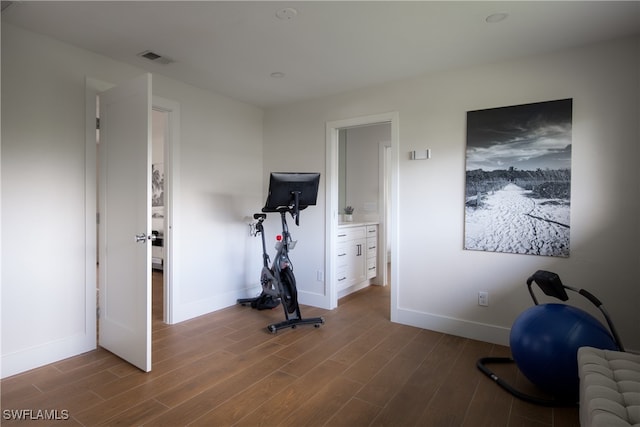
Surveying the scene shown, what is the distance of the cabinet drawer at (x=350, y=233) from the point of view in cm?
420

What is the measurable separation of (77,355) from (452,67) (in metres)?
3.84

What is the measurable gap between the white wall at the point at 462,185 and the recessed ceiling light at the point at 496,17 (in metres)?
0.74

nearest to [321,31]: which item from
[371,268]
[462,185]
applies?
[462,185]

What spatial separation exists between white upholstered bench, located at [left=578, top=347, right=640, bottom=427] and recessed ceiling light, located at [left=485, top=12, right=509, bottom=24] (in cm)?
199

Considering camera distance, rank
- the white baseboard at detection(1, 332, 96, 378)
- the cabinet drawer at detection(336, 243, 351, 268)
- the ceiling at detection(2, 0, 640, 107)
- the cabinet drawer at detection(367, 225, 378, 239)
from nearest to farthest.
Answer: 1. the ceiling at detection(2, 0, 640, 107)
2. the white baseboard at detection(1, 332, 96, 378)
3. the cabinet drawer at detection(336, 243, 351, 268)
4. the cabinet drawer at detection(367, 225, 378, 239)

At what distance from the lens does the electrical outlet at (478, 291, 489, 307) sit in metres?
3.01

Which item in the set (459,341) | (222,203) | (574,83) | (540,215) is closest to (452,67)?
(574,83)

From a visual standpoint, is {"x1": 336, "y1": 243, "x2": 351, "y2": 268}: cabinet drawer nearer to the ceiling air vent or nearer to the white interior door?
the white interior door

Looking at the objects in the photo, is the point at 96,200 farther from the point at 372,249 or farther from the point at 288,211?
the point at 372,249

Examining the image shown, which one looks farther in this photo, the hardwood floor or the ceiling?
the ceiling

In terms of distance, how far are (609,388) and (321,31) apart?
2.48 metres

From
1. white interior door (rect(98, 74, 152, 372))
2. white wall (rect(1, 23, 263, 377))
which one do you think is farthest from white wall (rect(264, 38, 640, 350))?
white wall (rect(1, 23, 263, 377))

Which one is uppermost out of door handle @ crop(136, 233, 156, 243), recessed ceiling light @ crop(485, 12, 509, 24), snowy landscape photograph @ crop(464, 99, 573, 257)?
recessed ceiling light @ crop(485, 12, 509, 24)

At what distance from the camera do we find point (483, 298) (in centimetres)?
303
